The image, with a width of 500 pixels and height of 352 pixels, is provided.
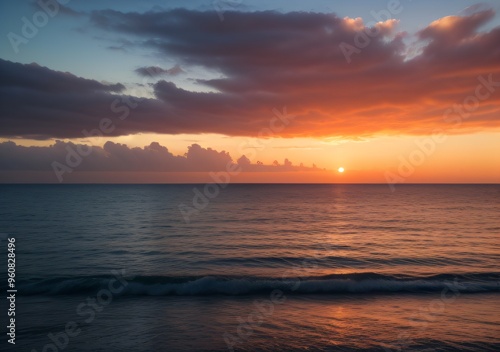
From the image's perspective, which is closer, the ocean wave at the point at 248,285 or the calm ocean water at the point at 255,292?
the calm ocean water at the point at 255,292

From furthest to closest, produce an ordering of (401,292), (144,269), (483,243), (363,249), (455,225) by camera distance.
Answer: (455,225)
(483,243)
(363,249)
(144,269)
(401,292)

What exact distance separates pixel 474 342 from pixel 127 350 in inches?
531

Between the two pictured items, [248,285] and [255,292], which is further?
[248,285]

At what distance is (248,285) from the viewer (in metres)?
21.7

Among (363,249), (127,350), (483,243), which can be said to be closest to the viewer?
(127,350)

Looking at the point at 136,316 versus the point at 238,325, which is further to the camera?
the point at 136,316

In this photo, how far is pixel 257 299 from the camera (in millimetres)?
19609

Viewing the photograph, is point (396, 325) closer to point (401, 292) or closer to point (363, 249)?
point (401, 292)

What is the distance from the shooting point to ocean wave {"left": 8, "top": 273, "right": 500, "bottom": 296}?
21.1m

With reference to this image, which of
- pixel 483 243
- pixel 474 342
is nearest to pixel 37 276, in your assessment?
pixel 474 342

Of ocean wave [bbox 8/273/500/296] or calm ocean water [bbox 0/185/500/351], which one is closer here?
calm ocean water [bbox 0/185/500/351]

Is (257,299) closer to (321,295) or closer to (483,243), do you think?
(321,295)

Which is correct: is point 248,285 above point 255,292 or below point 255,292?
above

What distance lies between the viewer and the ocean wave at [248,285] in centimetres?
2108
